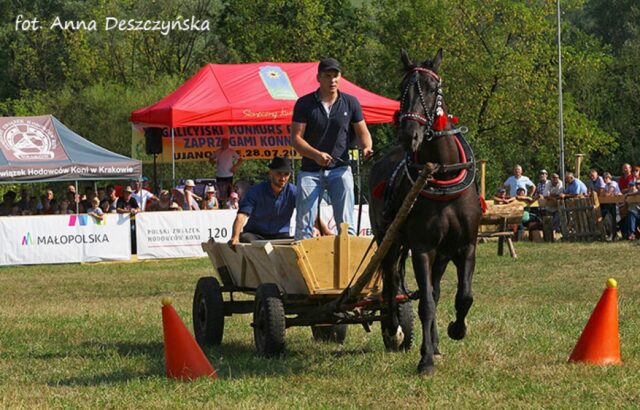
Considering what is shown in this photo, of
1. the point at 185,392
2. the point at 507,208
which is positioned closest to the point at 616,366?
the point at 185,392

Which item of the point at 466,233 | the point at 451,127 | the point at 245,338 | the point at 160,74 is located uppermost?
the point at 160,74

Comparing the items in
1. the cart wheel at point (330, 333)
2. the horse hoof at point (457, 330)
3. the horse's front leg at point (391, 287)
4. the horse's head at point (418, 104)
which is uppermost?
the horse's head at point (418, 104)

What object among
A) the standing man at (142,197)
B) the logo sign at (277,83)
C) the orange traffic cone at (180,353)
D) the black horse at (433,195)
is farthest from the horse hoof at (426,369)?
the standing man at (142,197)

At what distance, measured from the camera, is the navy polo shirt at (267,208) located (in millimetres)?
10305

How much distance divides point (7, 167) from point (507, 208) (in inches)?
435

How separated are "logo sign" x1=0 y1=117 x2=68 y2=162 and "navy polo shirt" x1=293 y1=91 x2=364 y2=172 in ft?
55.8

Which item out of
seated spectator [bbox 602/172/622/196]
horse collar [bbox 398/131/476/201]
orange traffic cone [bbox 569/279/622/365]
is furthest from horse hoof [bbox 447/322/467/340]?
seated spectator [bbox 602/172/622/196]

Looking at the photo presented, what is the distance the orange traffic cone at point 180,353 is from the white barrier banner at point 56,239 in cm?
1524

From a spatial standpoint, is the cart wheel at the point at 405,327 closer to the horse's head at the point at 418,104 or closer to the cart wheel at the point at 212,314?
the cart wheel at the point at 212,314

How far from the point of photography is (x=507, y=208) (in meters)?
20.9

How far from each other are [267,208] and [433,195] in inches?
111

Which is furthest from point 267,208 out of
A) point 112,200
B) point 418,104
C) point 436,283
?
point 112,200

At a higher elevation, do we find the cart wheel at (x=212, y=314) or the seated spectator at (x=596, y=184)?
the seated spectator at (x=596, y=184)

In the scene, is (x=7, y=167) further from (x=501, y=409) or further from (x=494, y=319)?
(x=501, y=409)
